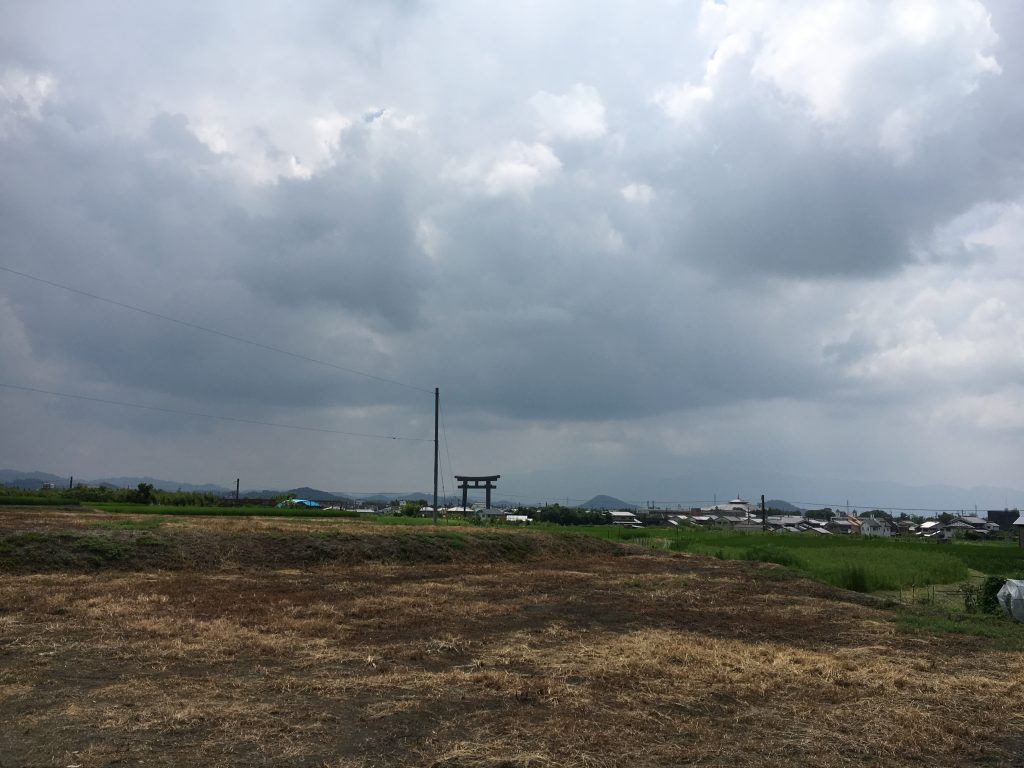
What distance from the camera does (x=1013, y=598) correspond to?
613 inches

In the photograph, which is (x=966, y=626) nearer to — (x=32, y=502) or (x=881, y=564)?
(x=881, y=564)

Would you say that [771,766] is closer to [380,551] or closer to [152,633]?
[152,633]

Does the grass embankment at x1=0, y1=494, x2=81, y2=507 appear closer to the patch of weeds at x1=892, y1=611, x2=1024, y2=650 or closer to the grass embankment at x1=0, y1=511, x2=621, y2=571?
the grass embankment at x1=0, y1=511, x2=621, y2=571

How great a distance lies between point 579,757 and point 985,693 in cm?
604

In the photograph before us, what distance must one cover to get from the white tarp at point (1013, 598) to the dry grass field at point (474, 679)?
2.80 m

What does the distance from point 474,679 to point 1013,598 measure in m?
13.9

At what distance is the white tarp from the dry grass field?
2797 mm

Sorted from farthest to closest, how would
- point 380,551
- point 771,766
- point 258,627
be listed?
point 380,551
point 258,627
point 771,766

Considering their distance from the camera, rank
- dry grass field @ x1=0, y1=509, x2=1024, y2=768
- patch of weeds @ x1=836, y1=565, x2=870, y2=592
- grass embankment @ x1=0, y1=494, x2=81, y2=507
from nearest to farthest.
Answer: dry grass field @ x1=0, y1=509, x2=1024, y2=768 → patch of weeds @ x1=836, y1=565, x2=870, y2=592 → grass embankment @ x1=0, y1=494, x2=81, y2=507

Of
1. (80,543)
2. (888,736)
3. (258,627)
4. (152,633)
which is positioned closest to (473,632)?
(258,627)

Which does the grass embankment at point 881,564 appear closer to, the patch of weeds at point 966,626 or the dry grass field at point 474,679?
the patch of weeds at point 966,626

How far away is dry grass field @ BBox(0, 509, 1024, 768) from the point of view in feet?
20.7

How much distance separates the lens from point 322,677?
28.0 ft

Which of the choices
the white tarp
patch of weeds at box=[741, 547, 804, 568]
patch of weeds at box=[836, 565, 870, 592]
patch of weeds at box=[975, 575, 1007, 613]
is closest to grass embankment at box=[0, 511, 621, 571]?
patch of weeds at box=[741, 547, 804, 568]
